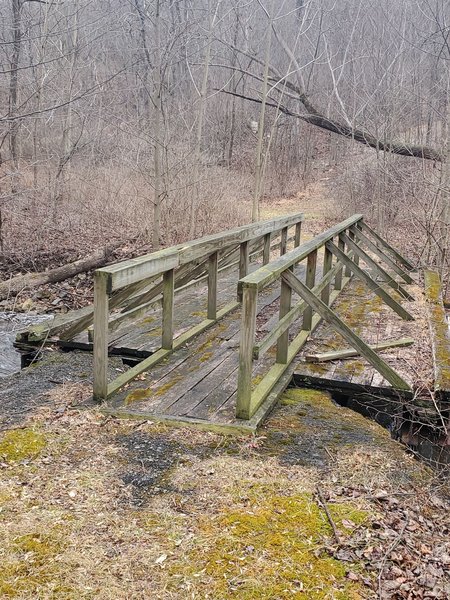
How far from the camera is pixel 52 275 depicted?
36.5 ft

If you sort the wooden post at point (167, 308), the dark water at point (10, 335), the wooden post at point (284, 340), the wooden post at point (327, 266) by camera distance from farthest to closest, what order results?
the wooden post at point (327, 266)
the dark water at point (10, 335)
the wooden post at point (167, 308)
the wooden post at point (284, 340)

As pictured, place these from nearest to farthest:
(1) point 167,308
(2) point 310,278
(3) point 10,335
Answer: (1) point 167,308
(2) point 310,278
(3) point 10,335

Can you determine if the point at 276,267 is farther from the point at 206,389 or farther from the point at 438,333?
the point at 438,333

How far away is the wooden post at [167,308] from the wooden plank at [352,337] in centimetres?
118

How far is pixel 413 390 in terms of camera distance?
528 cm

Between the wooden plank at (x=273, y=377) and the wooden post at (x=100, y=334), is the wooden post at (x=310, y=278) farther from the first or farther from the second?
the wooden post at (x=100, y=334)

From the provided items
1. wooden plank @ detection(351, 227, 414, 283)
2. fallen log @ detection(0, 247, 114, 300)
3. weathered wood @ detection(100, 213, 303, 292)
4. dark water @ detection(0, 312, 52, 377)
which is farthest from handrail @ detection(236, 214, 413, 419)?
fallen log @ detection(0, 247, 114, 300)

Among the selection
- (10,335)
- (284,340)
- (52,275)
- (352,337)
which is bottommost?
(10,335)

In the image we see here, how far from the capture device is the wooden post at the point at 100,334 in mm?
4348

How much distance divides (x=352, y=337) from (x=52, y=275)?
7483 mm

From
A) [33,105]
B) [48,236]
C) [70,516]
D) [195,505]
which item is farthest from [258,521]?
[33,105]

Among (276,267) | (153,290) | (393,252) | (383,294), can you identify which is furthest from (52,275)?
(276,267)

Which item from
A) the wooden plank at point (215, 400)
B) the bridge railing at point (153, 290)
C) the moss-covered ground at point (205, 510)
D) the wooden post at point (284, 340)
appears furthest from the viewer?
the wooden post at point (284, 340)

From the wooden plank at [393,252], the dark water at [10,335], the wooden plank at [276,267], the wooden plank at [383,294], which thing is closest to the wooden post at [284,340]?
the wooden plank at [276,267]
